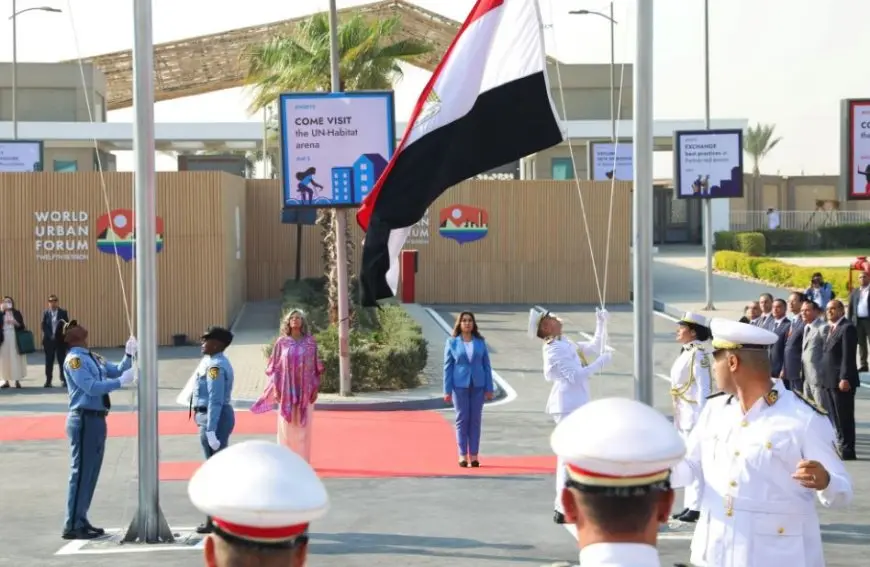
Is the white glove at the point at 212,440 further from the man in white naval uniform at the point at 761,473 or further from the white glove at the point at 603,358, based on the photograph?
the man in white naval uniform at the point at 761,473

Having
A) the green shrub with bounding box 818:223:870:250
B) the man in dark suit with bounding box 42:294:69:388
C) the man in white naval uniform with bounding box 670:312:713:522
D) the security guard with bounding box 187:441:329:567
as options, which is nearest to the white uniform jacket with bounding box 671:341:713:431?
the man in white naval uniform with bounding box 670:312:713:522

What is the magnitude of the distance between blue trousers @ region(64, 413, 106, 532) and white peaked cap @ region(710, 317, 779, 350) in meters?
6.43

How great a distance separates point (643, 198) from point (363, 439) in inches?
391

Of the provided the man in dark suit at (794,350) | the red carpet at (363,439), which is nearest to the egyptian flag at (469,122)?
the red carpet at (363,439)

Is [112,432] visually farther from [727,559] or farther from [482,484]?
[727,559]

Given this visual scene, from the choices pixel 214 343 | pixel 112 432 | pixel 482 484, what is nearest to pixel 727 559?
pixel 214 343

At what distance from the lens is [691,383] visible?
1208cm

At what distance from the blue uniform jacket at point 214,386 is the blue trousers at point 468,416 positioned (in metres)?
3.49

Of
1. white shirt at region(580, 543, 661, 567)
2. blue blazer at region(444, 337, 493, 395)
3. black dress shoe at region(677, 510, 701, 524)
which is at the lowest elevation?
black dress shoe at region(677, 510, 701, 524)

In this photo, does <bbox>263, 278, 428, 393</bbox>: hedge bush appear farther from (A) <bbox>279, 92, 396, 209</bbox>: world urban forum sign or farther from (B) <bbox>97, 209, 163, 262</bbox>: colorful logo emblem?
(B) <bbox>97, 209, 163, 262</bbox>: colorful logo emblem

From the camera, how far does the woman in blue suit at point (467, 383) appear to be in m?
14.8

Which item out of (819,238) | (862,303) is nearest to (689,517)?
(862,303)

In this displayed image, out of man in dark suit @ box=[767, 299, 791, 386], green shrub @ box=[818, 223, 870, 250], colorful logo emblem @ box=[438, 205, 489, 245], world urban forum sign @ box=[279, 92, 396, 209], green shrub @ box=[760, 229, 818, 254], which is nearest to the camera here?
man in dark suit @ box=[767, 299, 791, 386]

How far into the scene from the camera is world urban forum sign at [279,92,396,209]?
19000 millimetres
